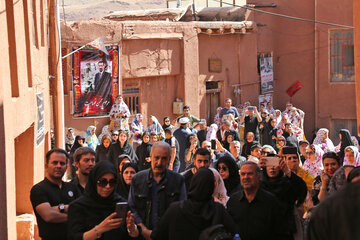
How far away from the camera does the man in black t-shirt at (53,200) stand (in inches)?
201

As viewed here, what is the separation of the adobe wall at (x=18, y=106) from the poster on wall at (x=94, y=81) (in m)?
5.19

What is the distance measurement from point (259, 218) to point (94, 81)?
12.2 metres

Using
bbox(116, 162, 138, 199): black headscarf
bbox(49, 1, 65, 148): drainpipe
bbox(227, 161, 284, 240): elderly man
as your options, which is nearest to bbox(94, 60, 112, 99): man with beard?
bbox(49, 1, 65, 148): drainpipe

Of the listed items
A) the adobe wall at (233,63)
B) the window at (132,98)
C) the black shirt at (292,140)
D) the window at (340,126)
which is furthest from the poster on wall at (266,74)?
the black shirt at (292,140)

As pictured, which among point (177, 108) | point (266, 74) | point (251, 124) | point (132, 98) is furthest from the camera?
point (266, 74)

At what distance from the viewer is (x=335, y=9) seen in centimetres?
2292

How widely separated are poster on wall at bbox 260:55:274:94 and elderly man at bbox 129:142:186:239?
1878 centimetres

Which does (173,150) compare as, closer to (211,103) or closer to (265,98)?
(211,103)

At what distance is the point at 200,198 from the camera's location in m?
4.35

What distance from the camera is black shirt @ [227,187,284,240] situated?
4996 mm

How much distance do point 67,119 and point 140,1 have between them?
59809mm

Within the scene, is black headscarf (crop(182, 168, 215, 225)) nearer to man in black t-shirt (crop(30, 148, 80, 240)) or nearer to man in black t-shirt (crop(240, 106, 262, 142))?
man in black t-shirt (crop(30, 148, 80, 240))

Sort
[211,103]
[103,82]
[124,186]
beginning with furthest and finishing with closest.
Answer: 1. [211,103]
2. [103,82]
3. [124,186]

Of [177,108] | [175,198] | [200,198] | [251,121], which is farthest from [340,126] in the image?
[200,198]
